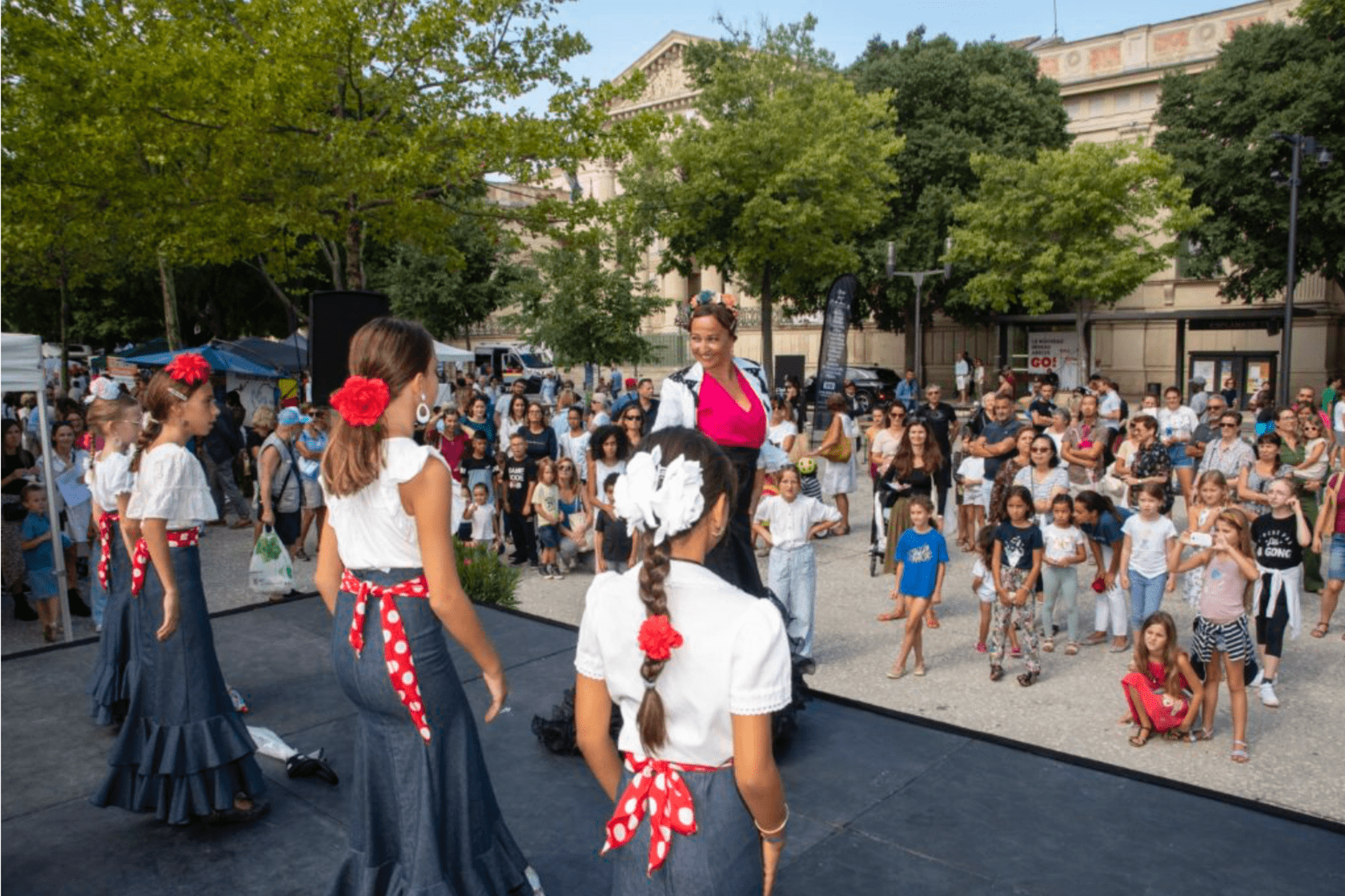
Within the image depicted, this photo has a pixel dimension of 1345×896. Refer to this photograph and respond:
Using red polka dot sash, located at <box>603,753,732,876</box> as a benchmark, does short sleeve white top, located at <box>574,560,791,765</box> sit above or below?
above

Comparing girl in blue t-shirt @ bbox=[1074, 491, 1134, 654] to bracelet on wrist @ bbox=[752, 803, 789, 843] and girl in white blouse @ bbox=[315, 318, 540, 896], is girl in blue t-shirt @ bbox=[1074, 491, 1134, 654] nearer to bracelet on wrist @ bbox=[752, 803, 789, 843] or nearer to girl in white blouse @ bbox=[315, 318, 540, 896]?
girl in white blouse @ bbox=[315, 318, 540, 896]

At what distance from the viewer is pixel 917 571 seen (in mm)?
7504

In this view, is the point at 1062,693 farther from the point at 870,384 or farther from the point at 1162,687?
the point at 870,384

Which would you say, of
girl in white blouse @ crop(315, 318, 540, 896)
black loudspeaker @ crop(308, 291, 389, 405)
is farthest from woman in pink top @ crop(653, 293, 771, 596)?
black loudspeaker @ crop(308, 291, 389, 405)

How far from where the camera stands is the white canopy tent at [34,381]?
7.02m

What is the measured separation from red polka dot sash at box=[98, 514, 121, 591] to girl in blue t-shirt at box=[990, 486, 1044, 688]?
578 centimetres

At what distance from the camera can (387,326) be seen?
3039 mm

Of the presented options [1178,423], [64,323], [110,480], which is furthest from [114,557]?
[64,323]

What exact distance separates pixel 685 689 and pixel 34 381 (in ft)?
22.7

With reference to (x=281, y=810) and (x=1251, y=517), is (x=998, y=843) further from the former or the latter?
(x=1251, y=517)

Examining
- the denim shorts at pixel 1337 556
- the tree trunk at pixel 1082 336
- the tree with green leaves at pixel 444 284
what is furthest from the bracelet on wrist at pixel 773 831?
the tree with green leaves at pixel 444 284

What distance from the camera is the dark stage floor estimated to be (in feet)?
12.3

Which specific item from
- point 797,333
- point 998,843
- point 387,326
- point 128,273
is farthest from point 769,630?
point 797,333

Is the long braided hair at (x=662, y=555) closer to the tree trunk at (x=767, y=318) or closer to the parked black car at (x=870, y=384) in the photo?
the tree trunk at (x=767, y=318)
